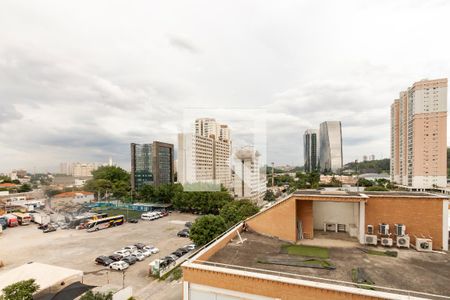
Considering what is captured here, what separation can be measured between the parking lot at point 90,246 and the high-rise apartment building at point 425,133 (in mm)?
51512

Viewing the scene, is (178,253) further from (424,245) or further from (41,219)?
(41,219)

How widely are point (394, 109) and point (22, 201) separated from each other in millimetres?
84784

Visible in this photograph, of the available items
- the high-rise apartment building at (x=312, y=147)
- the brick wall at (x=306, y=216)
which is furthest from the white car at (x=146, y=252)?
the high-rise apartment building at (x=312, y=147)

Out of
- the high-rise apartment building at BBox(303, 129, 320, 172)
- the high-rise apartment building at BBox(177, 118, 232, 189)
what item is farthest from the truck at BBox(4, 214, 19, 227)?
the high-rise apartment building at BBox(303, 129, 320, 172)

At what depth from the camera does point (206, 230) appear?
1794 cm

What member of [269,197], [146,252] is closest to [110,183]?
[269,197]

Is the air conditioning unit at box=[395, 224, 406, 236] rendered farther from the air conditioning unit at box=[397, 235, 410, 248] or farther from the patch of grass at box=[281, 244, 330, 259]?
the patch of grass at box=[281, 244, 330, 259]

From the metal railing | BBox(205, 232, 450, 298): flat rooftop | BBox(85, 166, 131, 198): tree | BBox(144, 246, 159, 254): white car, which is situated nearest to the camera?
the metal railing

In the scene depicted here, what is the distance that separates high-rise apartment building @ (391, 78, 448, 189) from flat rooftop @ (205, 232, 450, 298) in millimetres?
50814

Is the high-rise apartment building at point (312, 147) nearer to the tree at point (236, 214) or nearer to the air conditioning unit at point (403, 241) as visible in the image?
the tree at point (236, 214)

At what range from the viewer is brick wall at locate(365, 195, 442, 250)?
31.4 ft

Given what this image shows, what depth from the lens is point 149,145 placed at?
60531 mm

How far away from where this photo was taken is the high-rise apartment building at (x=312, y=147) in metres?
108

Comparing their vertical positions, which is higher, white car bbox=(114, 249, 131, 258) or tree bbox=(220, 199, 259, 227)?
tree bbox=(220, 199, 259, 227)
